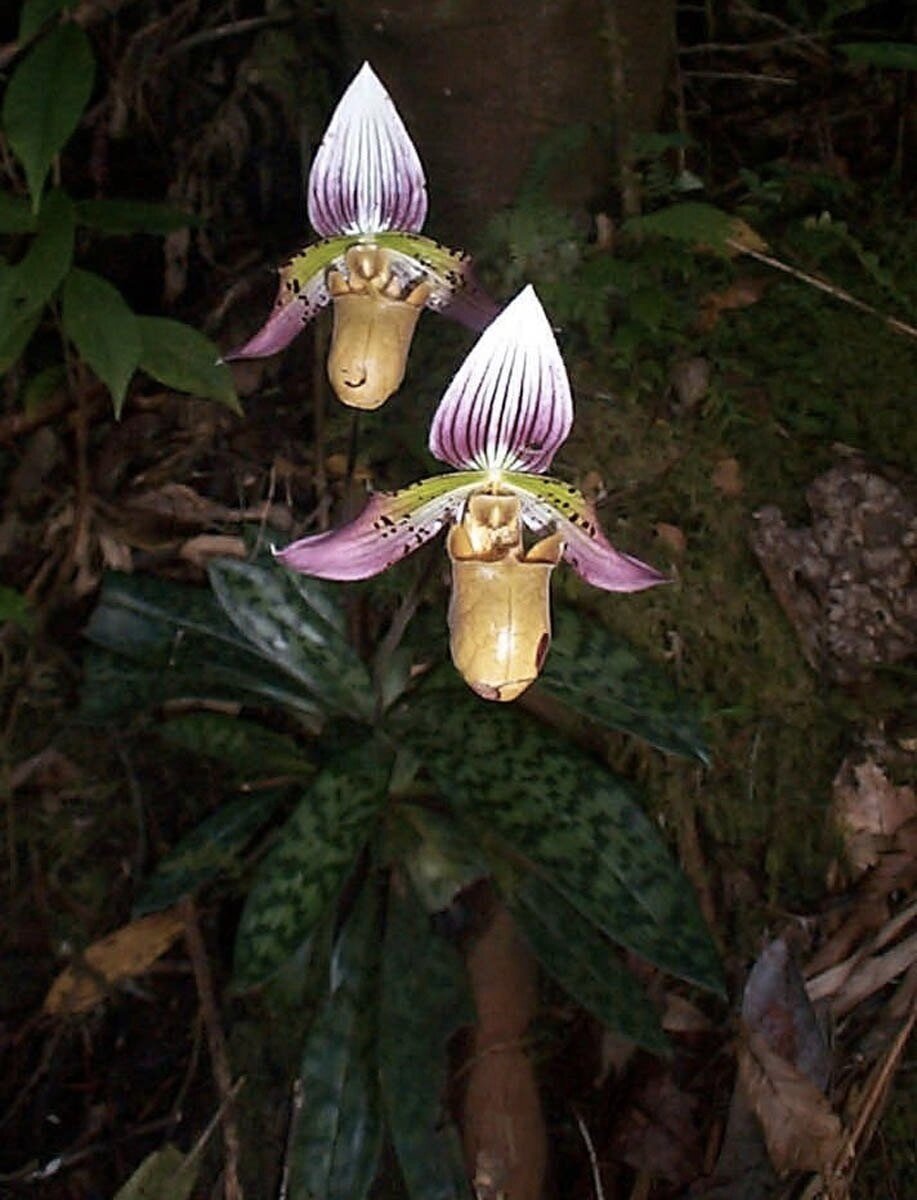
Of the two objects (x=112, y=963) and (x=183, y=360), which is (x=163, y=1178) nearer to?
(x=112, y=963)

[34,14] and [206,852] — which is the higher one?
[34,14]

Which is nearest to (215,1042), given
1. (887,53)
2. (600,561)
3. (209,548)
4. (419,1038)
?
(419,1038)

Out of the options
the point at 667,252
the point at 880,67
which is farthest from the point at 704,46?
the point at 667,252

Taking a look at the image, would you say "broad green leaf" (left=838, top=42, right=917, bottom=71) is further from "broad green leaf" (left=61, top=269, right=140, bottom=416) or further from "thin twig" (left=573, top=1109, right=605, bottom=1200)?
"thin twig" (left=573, top=1109, right=605, bottom=1200)

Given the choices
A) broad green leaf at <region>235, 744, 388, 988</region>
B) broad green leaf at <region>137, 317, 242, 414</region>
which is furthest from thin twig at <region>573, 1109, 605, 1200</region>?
broad green leaf at <region>137, 317, 242, 414</region>

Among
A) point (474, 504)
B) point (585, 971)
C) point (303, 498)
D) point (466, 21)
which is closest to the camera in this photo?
point (474, 504)

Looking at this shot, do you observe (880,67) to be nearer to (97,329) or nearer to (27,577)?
(97,329)

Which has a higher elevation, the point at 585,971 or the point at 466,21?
the point at 466,21
